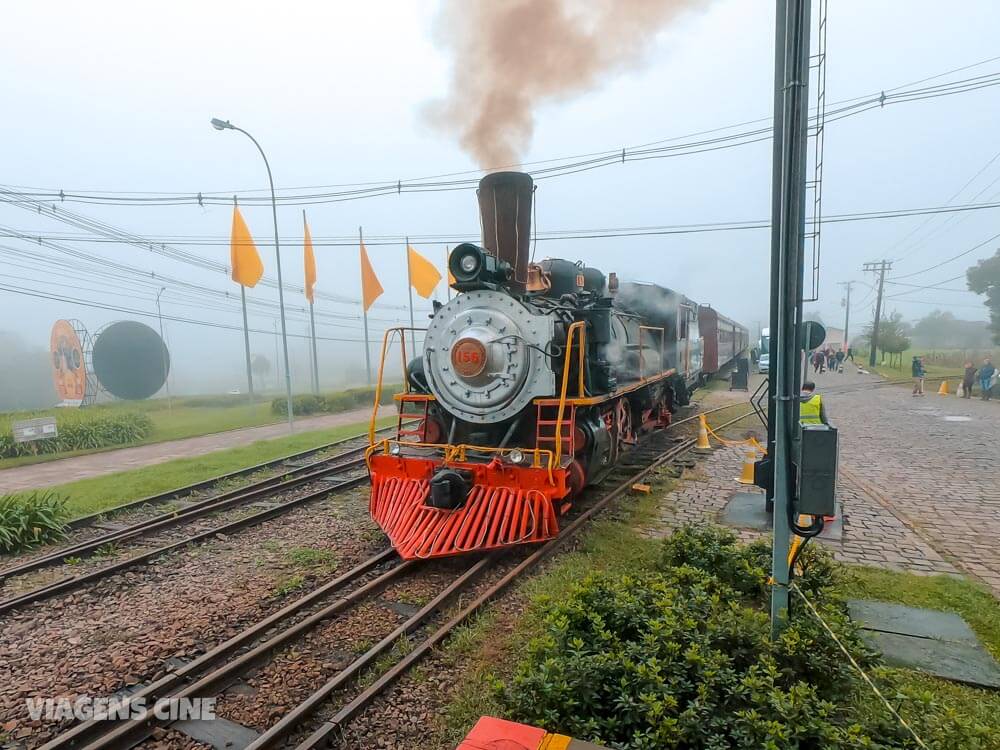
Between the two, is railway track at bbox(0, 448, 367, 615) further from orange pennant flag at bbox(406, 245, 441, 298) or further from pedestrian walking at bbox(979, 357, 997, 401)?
pedestrian walking at bbox(979, 357, 997, 401)

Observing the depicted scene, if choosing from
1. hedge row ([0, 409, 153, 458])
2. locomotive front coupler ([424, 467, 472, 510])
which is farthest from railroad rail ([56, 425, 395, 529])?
hedge row ([0, 409, 153, 458])

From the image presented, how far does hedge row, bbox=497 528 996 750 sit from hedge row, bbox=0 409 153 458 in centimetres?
1522

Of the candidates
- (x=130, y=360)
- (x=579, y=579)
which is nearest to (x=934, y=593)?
(x=579, y=579)

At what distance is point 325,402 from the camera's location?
22.4 metres

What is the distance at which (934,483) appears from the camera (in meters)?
8.38

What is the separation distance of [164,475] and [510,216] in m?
8.45

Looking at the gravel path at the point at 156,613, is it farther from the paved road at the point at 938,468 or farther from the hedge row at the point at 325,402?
the hedge row at the point at 325,402

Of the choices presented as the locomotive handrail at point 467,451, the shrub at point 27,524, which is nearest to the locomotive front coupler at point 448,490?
the locomotive handrail at point 467,451

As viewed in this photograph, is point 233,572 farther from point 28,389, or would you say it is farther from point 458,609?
point 28,389

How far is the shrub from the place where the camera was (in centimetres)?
658

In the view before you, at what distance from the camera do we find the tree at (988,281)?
4269 centimetres

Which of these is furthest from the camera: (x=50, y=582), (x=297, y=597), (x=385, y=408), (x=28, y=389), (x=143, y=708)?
(x=28, y=389)

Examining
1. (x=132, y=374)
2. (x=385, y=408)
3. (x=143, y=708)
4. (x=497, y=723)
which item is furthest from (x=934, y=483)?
(x=132, y=374)

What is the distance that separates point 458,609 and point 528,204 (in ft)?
16.2
